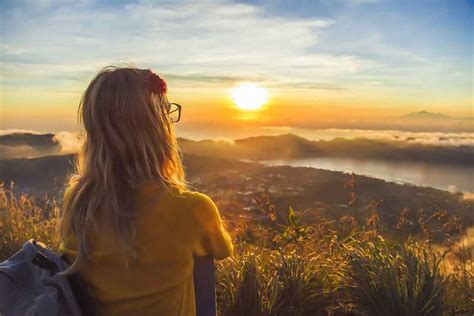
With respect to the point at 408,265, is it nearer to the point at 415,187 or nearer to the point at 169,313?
the point at 169,313

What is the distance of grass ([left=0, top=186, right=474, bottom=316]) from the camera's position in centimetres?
363

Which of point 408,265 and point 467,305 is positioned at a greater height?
point 408,265

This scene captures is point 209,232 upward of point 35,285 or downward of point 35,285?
upward

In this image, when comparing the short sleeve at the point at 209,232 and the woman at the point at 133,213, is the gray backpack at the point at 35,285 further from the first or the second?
the short sleeve at the point at 209,232

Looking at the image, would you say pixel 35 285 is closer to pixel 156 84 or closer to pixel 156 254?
pixel 156 254

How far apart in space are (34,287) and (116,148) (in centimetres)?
64

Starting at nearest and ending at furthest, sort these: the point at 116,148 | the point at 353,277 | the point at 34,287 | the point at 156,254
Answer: the point at 34,287, the point at 156,254, the point at 116,148, the point at 353,277

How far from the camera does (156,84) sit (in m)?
2.46

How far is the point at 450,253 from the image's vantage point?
430cm

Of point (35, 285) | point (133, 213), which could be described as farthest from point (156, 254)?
point (35, 285)

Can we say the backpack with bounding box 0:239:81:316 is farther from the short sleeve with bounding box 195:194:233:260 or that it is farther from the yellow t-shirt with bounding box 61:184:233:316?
the short sleeve with bounding box 195:194:233:260

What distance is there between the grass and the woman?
1621 millimetres

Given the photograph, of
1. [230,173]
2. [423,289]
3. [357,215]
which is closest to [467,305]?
[423,289]

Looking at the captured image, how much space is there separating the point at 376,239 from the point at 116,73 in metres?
2.83
